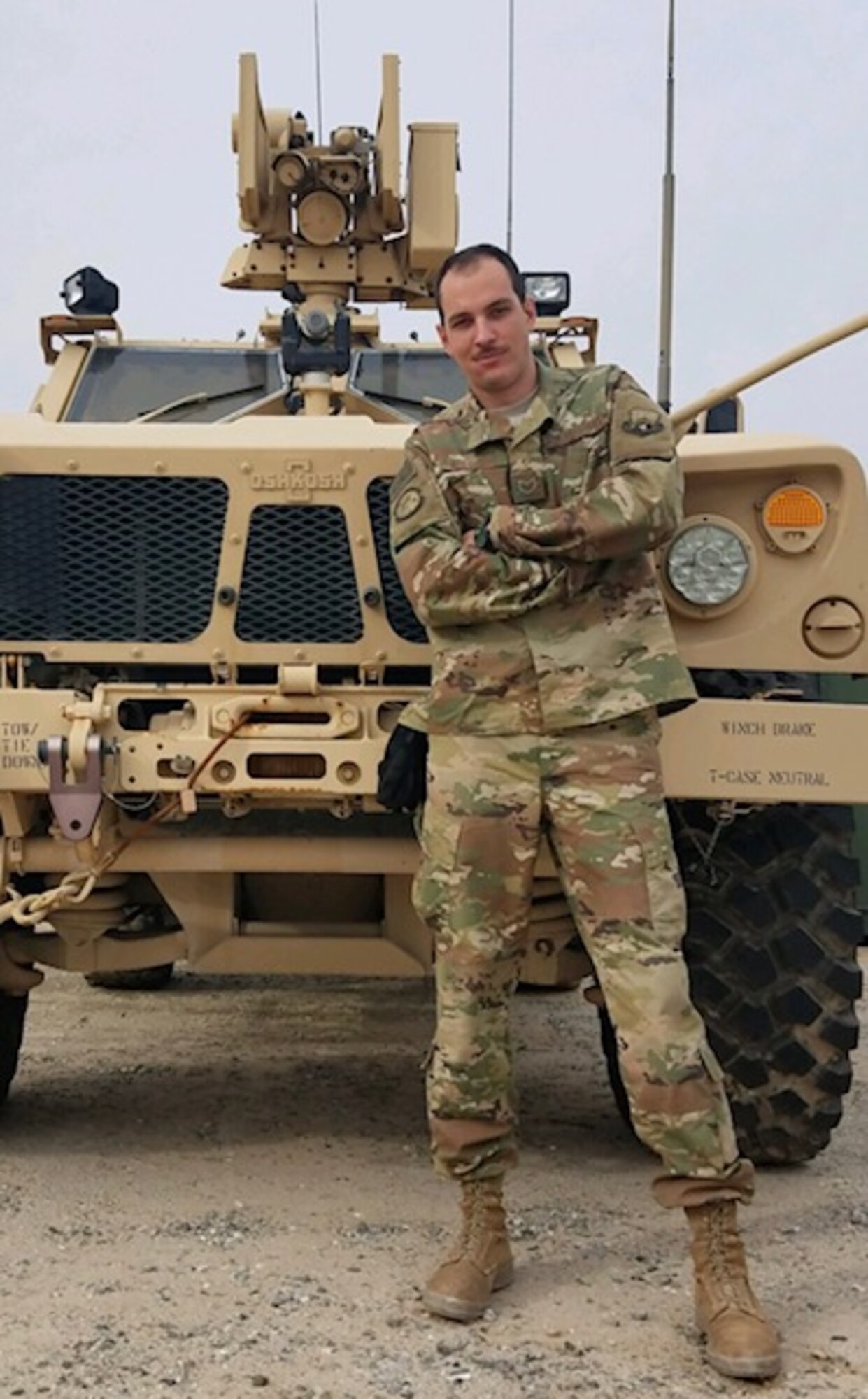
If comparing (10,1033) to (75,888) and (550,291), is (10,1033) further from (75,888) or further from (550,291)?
(550,291)

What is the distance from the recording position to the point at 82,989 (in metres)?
7.68

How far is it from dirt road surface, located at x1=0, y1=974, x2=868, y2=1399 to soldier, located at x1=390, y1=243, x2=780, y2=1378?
17 centimetres

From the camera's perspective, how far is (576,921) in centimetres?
330

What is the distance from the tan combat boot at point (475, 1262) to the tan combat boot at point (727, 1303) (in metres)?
0.38

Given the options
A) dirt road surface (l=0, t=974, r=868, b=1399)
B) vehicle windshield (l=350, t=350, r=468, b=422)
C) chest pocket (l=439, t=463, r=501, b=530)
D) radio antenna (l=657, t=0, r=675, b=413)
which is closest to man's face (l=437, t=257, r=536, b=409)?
chest pocket (l=439, t=463, r=501, b=530)

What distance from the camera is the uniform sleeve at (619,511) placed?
314 centimetres

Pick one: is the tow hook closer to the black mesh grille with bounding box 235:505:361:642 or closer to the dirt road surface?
the black mesh grille with bounding box 235:505:361:642

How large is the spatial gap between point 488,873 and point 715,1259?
28.9 inches

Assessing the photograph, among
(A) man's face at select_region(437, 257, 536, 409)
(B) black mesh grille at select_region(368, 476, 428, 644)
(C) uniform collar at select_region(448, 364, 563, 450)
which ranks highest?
(A) man's face at select_region(437, 257, 536, 409)

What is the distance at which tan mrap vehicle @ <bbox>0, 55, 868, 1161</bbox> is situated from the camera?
370 cm

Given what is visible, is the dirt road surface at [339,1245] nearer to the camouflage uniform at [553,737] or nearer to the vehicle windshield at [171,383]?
the camouflage uniform at [553,737]

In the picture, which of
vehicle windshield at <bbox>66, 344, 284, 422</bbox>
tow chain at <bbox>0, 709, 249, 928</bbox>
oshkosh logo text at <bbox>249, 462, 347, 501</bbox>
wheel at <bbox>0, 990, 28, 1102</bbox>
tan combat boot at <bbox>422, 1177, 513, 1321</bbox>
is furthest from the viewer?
vehicle windshield at <bbox>66, 344, 284, 422</bbox>

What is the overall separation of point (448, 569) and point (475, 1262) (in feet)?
3.95

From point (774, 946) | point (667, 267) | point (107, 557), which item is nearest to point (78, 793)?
point (107, 557)
